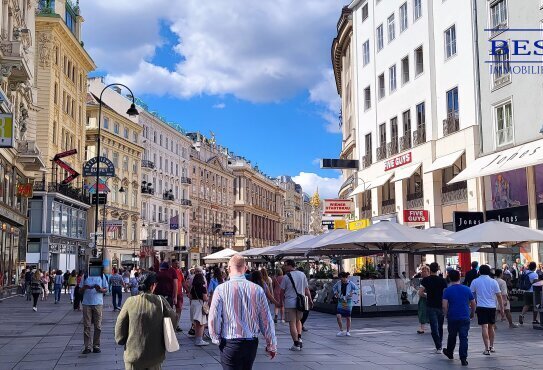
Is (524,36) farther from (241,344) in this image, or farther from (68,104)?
(68,104)

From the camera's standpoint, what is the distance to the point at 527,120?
26.9 meters

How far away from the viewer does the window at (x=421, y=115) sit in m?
35.4

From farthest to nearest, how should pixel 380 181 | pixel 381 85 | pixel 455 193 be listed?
pixel 381 85
pixel 380 181
pixel 455 193

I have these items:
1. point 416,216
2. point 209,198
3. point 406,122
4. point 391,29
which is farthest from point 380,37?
point 209,198

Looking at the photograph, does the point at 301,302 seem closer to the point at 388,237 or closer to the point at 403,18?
the point at 388,237

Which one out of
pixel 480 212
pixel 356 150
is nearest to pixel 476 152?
pixel 480 212

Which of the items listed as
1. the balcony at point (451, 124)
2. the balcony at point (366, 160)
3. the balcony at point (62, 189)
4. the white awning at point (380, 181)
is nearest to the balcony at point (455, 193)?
the balcony at point (451, 124)

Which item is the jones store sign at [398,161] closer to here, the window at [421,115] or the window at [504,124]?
the window at [421,115]

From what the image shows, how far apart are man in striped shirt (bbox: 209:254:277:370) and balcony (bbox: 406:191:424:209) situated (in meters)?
30.1

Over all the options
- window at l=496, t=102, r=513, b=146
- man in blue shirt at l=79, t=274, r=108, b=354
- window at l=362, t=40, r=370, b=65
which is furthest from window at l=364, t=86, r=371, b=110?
man in blue shirt at l=79, t=274, r=108, b=354

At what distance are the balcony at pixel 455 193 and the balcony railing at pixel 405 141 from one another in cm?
426

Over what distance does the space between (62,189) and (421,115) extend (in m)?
27.9

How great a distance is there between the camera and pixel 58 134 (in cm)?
5003

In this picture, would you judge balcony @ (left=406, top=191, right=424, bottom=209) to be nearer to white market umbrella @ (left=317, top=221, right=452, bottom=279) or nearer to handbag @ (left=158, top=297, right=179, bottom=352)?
white market umbrella @ (left=317, top=221, right=452, bottom=279)
